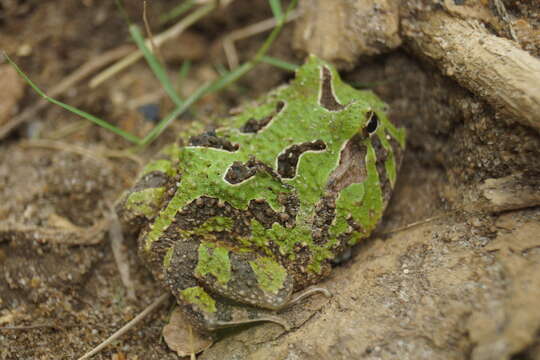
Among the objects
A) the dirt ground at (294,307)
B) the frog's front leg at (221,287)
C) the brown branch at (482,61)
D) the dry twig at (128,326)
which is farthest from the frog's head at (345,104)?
the dry twig at (128,326)

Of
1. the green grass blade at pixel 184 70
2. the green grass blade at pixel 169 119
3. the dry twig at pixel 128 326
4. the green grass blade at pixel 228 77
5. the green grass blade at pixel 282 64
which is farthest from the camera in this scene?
the green grass blade at pixel 184 70

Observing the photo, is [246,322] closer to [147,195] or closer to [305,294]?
[305,294]

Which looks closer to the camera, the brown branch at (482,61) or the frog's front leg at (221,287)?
the brown branch at (482,61)

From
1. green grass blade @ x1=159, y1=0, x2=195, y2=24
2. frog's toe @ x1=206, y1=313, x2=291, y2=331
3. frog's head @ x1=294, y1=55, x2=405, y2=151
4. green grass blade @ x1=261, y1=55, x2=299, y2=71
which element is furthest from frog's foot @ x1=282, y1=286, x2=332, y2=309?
green grass blade @ x1=159, y1=0, x2=195, y2=24

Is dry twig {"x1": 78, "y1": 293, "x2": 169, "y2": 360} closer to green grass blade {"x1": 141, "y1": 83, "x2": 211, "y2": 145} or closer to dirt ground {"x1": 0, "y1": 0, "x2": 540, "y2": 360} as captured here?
dirt ground {"x1": 0, "y1": 0, "x2": 540, "y2": 360}

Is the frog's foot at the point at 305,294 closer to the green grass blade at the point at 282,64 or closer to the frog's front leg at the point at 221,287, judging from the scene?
the frog's front leg at the point at 221,287

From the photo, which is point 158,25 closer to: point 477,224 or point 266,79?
point 266,79

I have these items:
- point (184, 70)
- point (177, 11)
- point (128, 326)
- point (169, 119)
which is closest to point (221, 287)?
point (128, 326)

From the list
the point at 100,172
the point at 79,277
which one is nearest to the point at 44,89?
the point at 100,172
